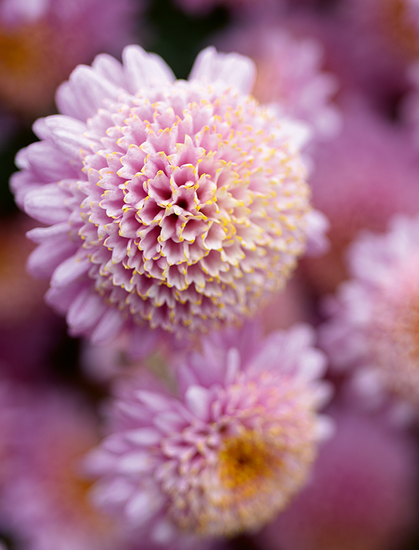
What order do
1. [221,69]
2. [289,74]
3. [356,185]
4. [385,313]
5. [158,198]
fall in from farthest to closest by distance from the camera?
[356,185], [289,74], [385,313], [221,69], [158,198]

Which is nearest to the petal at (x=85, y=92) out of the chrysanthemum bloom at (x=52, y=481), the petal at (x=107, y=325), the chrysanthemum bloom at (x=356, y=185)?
the petal at (x=107, y=325)

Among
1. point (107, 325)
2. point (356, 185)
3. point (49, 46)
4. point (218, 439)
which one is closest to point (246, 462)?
point (218, 439)

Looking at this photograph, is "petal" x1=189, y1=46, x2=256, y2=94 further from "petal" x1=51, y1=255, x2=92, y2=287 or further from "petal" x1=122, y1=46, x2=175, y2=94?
"petal" x1=51, y1=255, x2=92, y2=287

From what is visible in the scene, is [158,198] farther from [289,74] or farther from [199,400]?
[289,74]

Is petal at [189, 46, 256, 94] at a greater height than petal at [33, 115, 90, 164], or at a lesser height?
greater

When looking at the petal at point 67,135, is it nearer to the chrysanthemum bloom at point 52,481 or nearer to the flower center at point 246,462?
the flower center at point 246,462

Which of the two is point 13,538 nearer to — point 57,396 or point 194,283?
point 57,396

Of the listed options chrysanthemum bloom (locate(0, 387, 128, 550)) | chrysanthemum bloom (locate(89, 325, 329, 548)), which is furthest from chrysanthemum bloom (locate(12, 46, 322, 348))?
chrysanthemum bloom (locate(0, 387, 128, 550))
